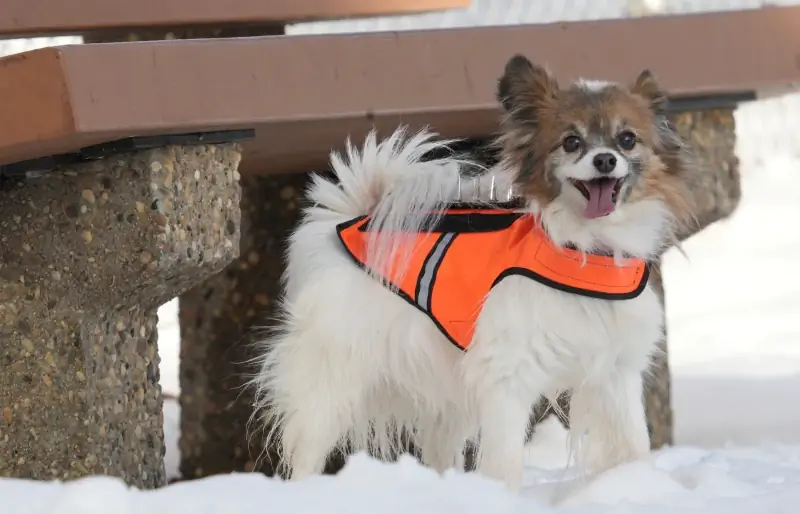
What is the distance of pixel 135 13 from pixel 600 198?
5.24 ft

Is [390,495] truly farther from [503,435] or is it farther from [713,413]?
[713,413]

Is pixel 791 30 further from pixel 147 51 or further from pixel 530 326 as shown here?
pixel 147 51

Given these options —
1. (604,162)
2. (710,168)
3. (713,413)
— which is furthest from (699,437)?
(604,162)

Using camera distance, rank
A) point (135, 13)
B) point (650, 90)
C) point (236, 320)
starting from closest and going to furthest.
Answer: point (650, 90) → point (135, 13) → point (236, 320)

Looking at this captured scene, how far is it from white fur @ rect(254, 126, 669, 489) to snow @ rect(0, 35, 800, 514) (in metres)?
0.20

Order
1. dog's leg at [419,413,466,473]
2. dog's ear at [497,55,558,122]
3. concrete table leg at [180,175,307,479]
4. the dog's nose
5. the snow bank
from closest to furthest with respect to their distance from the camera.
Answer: the snow bank → the dog's nose → dog's ear at [497,55,558,122] → dog's leg at [419,413,466,473] → concrete table leg at [180,175,307,479]

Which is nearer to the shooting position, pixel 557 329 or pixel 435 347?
pixel 557 329

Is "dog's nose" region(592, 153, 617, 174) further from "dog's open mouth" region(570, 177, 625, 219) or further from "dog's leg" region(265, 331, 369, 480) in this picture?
"dog's leg" region(265, 331, 369, 480)

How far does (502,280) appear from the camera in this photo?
2900mm

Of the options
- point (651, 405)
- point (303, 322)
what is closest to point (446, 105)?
point (303, 322)

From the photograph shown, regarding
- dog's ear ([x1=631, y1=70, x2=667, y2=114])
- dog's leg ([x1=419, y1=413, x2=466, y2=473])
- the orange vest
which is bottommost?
dog's leg ([x1=419, y1=413, x2=466, y2=473])

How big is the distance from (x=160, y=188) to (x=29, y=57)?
17.7 inches

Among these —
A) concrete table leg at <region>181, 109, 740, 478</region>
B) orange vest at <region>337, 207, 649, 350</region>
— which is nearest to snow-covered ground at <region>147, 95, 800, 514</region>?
concrete table leg at <region>181, 109, 740, 478</region>

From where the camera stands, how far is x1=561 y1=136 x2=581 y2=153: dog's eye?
2838 mm
